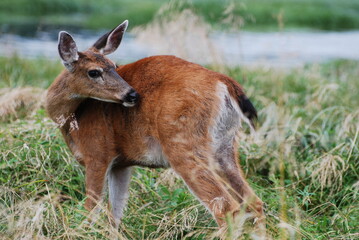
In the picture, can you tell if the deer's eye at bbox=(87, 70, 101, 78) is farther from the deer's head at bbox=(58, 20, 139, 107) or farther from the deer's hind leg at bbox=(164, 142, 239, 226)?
the deer's hind leg at bbox=(164, 142, 239, 226)

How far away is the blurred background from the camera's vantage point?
313 inches

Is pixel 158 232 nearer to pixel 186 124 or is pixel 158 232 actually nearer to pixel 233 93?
pixel 186 124

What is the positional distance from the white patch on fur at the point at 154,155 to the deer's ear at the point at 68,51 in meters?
0.79

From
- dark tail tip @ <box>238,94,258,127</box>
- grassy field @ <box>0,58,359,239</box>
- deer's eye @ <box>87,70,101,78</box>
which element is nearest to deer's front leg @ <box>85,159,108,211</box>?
grassy field @ <box>0,58,359,239</box>

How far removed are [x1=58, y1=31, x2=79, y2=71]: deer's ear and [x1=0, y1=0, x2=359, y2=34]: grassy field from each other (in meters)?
14.6

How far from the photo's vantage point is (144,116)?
13.5 ft

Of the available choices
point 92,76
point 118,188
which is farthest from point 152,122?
point 118,188

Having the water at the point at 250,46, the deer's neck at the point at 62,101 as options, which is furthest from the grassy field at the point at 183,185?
the water at the point at 250,46

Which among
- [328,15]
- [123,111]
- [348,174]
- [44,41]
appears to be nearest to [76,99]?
[123,111]

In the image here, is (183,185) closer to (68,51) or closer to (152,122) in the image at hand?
(152,122)

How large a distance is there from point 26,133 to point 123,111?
1543 mm

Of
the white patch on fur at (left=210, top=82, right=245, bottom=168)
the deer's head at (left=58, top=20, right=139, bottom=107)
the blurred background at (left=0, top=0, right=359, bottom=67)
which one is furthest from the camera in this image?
the blurred background at (left=0, top=0, right=359, bottom=67)

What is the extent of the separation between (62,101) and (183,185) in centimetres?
119

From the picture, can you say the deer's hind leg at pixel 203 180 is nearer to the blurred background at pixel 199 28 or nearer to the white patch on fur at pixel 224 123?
the white patch on fur at pixel 224 123
